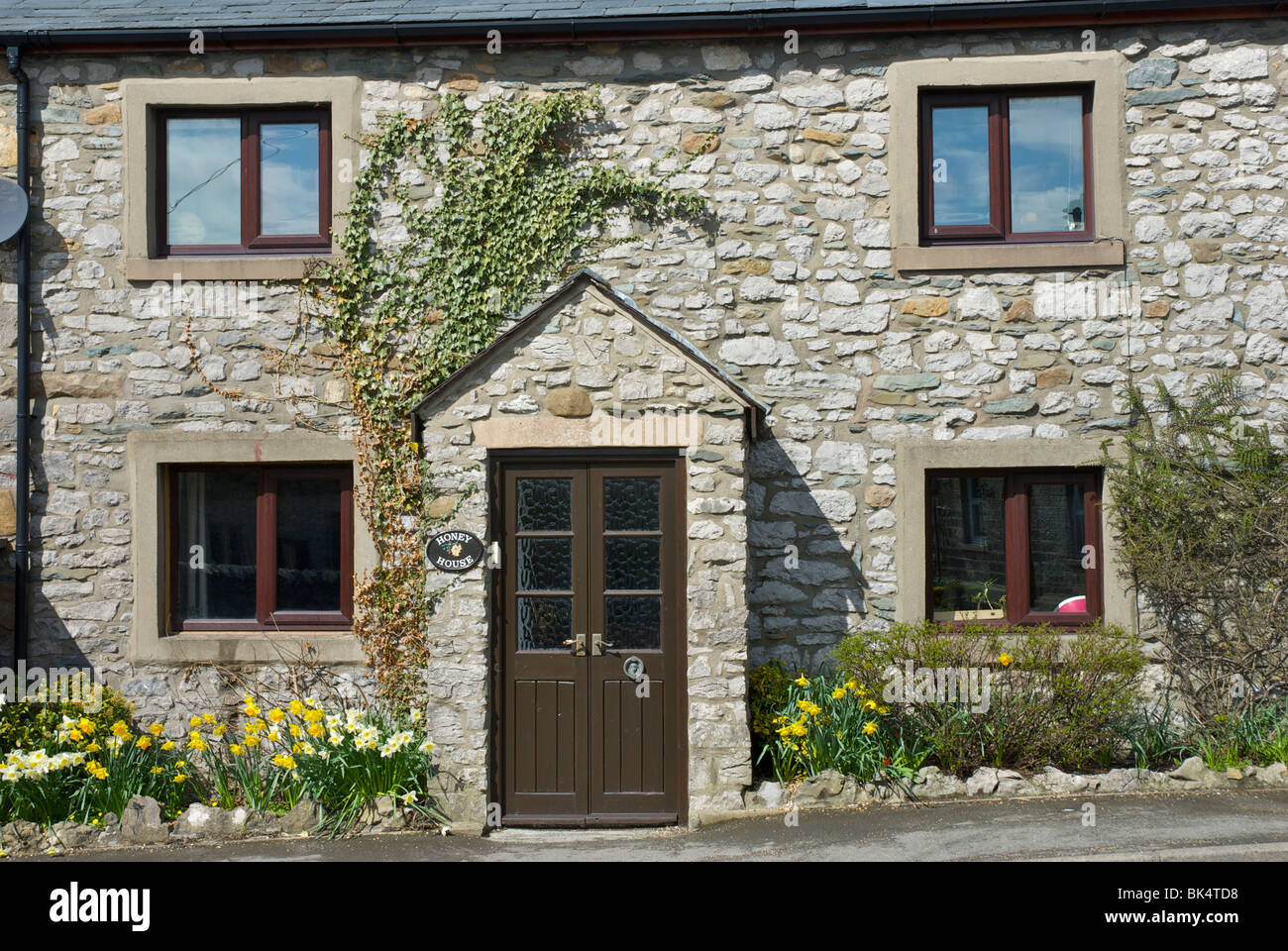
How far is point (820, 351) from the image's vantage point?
25.3ft

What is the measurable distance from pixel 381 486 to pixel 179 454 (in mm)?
1544

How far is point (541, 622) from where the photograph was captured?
6.88m

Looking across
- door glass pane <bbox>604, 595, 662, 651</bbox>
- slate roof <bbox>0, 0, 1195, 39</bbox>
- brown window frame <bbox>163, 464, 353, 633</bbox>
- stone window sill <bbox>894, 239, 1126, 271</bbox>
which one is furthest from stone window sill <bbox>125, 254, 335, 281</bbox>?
stone window sill <bbox>894, 239, 1126, 271</bbox>

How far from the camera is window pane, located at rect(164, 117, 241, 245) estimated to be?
8086 mm

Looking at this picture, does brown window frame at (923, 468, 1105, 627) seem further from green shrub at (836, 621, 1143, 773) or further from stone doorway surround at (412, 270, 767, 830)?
stone doorway surround at (412, 270, 767, 830)

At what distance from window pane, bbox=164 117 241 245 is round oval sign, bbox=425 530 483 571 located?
3.31m

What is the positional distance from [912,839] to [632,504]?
264cm

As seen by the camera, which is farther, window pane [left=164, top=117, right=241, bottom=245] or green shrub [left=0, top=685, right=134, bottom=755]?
window pane [left=164, top=117, right=241, bottom=245]

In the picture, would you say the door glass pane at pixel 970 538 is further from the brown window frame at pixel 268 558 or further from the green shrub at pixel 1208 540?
the brown window frame at pixel 268 558

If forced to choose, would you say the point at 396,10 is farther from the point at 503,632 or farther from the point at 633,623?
the point at 633,623

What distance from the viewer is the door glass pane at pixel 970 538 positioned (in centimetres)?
780

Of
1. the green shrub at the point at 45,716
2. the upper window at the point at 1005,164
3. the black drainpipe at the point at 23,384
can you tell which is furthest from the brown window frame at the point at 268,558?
the upper window at the point at 1005,164

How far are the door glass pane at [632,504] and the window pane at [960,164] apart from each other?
3107 millimetres

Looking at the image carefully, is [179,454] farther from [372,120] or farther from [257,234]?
[372,120]
